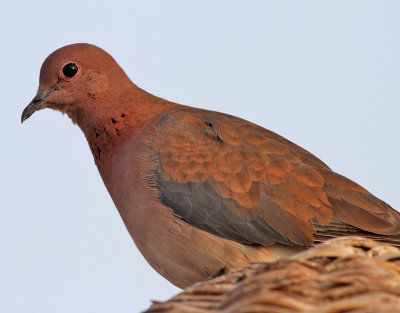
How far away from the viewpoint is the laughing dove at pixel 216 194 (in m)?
5.46

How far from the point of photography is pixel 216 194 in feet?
18.5

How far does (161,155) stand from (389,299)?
314cm

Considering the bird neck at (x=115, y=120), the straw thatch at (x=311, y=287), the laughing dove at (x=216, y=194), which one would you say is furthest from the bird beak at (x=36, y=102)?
the straw thatch at (x=311, y=287)

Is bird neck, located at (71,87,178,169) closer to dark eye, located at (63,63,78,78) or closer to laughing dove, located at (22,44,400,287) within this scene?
laughing dove, located at (22,44,400,287)

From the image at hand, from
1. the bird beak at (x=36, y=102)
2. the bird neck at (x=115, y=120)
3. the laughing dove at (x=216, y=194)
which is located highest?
the bird beak at (x=36, y=102)

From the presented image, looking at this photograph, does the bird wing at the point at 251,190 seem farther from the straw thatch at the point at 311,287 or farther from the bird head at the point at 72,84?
the straw thatch at the point at 311,287

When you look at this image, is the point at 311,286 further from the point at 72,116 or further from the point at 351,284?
the point at 72,116

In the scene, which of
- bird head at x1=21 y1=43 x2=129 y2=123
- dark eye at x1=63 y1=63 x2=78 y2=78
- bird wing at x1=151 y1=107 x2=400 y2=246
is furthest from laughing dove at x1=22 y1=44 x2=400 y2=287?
dark eye at x1=63 y1=63 x2=78 y2=78

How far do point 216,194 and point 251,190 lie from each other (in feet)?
0.86

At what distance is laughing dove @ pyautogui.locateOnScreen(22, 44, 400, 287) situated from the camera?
546cm

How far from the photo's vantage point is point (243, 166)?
5.66 meters

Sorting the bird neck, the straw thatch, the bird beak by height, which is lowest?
the straw thatch

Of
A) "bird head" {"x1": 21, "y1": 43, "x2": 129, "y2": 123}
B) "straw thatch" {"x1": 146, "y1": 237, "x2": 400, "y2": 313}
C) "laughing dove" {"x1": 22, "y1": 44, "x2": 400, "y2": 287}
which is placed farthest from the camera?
"bird head" {"x1": 21, "y1": 43, "x2": 129, "y2": 123}

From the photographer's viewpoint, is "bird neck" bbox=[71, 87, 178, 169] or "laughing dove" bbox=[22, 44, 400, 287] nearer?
"laughing dove" bbox=[22, 44, 400, 287]
